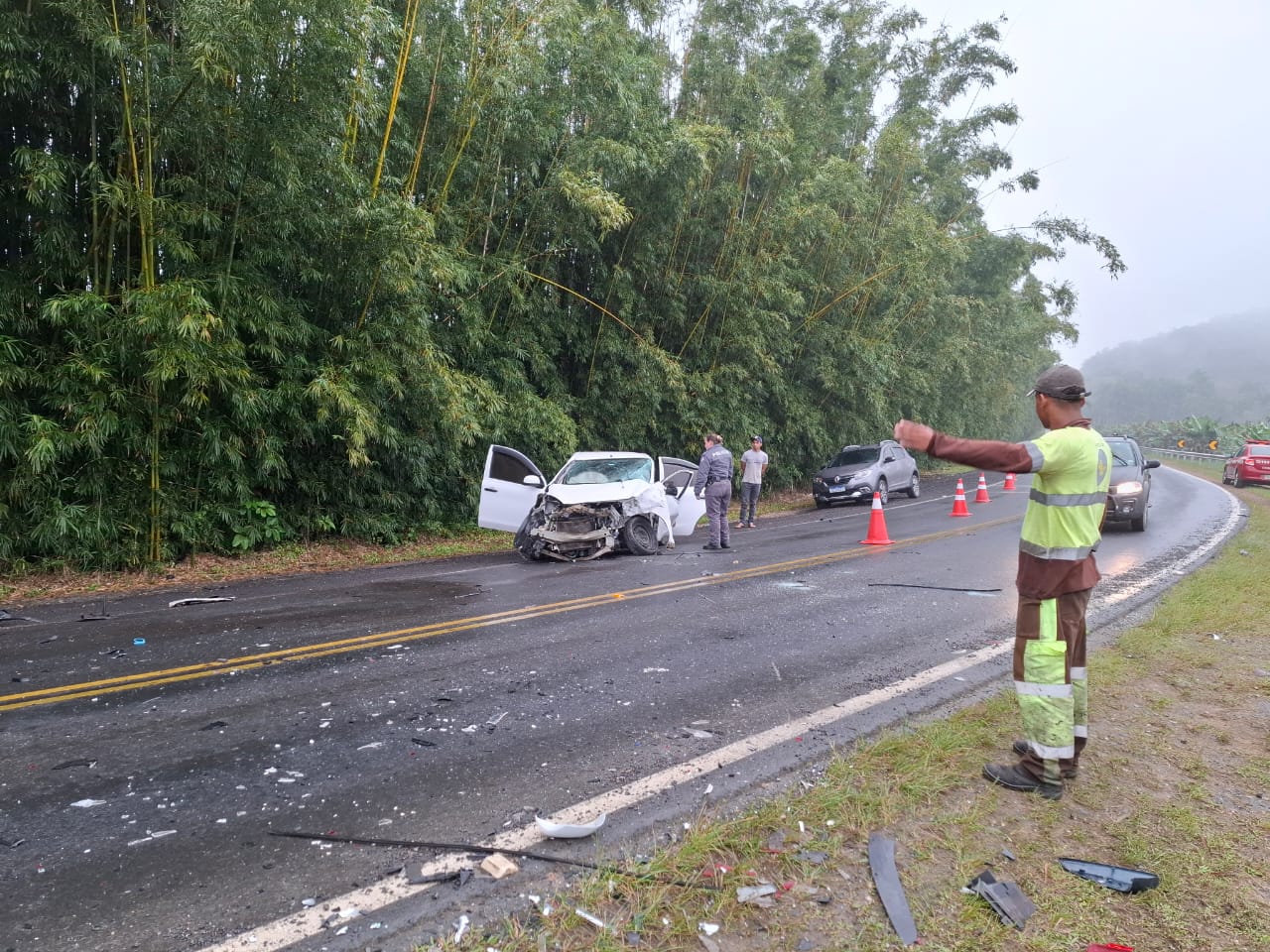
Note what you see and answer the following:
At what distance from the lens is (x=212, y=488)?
9188 millimetres

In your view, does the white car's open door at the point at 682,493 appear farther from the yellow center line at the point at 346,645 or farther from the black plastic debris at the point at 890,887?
the black plastic debris at the point at 890,887

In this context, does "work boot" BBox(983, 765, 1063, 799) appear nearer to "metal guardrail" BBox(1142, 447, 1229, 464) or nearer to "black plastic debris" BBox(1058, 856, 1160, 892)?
"black plastic debris" BBox(1058, 856, 1160, 892)

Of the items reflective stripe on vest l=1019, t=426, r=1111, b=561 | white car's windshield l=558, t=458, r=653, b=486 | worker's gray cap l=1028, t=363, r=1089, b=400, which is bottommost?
white car's windshield l=558, t=458, r=653, b=486

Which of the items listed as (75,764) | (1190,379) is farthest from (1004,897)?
(1190,379)

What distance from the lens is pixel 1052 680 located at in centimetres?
324

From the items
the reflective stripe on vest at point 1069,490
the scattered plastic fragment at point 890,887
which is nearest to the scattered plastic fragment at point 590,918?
the scattered plastic fragment at point 890,887

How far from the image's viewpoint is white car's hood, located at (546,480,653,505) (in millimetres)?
9906

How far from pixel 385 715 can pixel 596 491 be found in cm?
623

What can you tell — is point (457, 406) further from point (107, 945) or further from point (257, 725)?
point (107, 945)

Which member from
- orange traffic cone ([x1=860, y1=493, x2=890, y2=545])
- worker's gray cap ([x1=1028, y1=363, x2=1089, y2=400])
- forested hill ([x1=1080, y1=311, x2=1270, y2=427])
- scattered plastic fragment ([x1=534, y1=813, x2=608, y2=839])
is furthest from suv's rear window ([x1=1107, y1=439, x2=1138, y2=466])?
forested hill ([x1=1080, y1=311, x2=1270, y2=427])

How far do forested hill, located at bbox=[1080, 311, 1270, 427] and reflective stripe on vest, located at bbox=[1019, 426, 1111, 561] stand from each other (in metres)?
102

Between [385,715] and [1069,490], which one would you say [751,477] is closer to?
[385,715]

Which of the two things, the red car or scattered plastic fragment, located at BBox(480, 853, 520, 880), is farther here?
the red car

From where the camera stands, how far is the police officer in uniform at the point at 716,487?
11.1m
